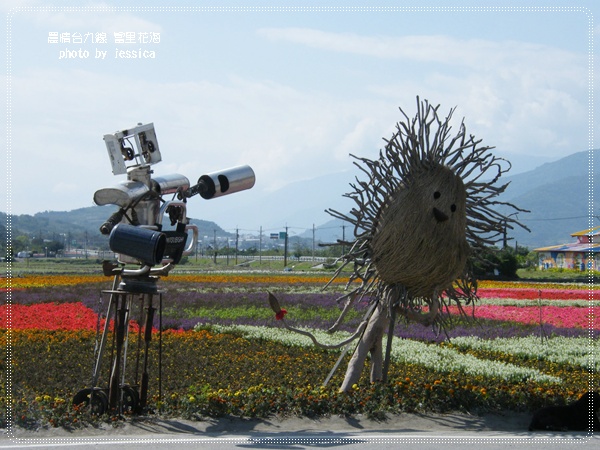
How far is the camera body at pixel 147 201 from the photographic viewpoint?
24.4ft

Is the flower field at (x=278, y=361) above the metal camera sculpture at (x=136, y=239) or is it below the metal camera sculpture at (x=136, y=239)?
below

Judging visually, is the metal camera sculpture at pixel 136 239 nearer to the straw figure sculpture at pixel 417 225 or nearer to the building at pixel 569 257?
the straw figure sculpture at pixel 417 225

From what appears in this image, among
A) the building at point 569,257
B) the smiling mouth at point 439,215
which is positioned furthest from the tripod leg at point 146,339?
the building at point 569,257

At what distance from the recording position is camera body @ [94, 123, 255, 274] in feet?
24.4

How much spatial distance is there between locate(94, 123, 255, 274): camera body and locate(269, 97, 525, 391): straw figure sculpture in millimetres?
1559

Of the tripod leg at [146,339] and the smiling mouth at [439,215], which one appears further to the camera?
the smiling mouth at [439,215]

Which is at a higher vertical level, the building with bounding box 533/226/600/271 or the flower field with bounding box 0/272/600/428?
the building with bounding box 533/226/600/271

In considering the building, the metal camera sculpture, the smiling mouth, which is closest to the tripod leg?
the metal camera sculpture

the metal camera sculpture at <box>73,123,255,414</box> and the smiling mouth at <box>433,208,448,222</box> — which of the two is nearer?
the metal camera sculpture at <box>73,123,255,414</box>

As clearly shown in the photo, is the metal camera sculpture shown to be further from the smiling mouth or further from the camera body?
the smiling mouth

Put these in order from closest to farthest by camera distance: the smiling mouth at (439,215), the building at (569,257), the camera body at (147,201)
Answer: the camera body at (147,201)
the smiling mouth at (439,215)
the building at (569,257)

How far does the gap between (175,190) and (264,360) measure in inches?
172

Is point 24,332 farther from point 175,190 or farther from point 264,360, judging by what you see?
point 175,190

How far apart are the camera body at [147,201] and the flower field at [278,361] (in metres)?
1.40
